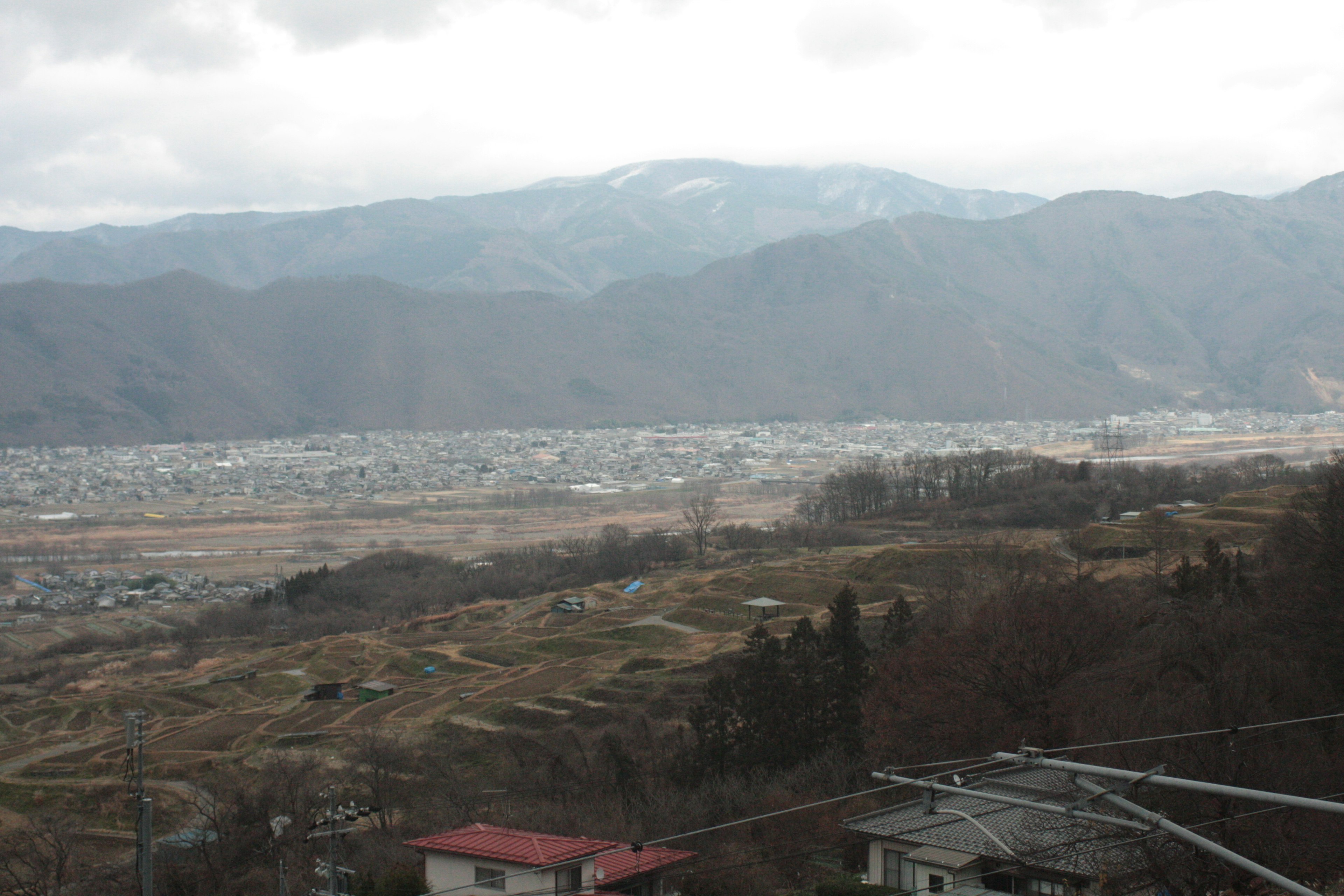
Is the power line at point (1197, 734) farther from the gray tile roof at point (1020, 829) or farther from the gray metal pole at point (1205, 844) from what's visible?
the gray metal pole at point (1205, 844)

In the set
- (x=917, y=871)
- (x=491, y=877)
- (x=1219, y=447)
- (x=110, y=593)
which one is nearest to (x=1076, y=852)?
(x=917, y=871)

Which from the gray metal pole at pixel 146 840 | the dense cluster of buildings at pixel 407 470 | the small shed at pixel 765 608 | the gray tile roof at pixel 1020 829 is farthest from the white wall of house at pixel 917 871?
the dense cluster of buildings at pixel 407 470

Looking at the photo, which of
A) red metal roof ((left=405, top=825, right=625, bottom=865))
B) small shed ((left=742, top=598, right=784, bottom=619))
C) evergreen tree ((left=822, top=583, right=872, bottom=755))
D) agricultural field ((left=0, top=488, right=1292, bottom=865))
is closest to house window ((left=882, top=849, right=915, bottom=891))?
red metal roof ((left=405, top=825, right=625, bottom=865))

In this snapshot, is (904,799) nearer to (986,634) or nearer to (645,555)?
(986,634)

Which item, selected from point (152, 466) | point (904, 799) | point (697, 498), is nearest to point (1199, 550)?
point (904, 799)

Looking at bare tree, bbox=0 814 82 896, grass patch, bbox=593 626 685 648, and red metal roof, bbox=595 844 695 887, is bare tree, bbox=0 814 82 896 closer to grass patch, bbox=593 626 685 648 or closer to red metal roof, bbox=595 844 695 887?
red metal roof, bbox=595 844 695 887

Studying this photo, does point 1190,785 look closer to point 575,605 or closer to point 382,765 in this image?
point 382,765
